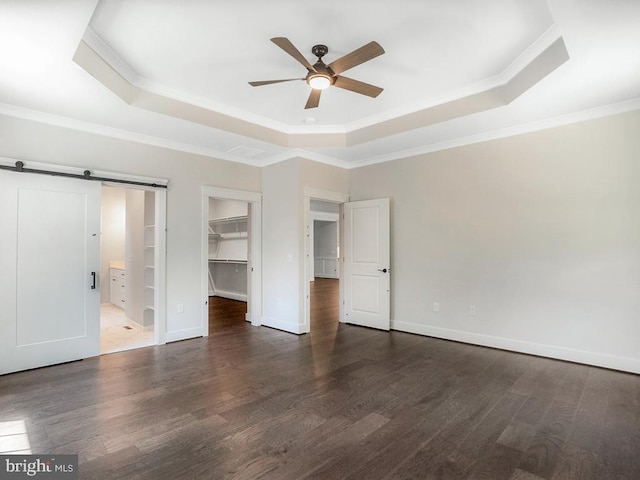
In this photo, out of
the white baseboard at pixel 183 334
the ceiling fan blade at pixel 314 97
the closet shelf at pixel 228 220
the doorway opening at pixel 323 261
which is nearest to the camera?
the ceiling fan blade at pixel 314 97

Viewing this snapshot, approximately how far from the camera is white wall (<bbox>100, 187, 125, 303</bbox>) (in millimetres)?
7512

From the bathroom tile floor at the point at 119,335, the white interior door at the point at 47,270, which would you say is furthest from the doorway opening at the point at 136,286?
the white interior door at the point at 47,270

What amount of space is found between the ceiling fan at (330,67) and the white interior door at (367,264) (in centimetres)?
260

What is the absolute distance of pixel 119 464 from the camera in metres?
2.06

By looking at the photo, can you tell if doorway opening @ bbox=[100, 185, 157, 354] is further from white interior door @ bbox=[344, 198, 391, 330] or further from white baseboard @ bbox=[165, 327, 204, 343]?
white interior door @ bbox=[344, 198, 391, 330]

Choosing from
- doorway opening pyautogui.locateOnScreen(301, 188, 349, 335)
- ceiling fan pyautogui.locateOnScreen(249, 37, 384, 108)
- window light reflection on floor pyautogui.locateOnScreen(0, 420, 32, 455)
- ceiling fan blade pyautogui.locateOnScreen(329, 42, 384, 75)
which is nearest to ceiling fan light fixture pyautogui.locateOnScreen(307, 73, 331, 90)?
ceiling fan pyautogui.locateOnScreen(249, 37, 384, 108)

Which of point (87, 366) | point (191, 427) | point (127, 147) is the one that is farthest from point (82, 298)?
point (191, 427)

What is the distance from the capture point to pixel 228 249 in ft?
28.1

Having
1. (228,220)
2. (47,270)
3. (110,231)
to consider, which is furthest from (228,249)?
(47,270)

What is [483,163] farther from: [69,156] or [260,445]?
[69,156]

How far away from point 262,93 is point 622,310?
4596 mm

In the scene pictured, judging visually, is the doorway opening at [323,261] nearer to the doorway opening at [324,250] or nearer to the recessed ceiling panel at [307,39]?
the doorway opening at [324,250]

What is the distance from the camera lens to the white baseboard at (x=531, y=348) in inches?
140

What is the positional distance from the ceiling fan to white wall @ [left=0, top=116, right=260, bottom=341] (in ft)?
7.70
